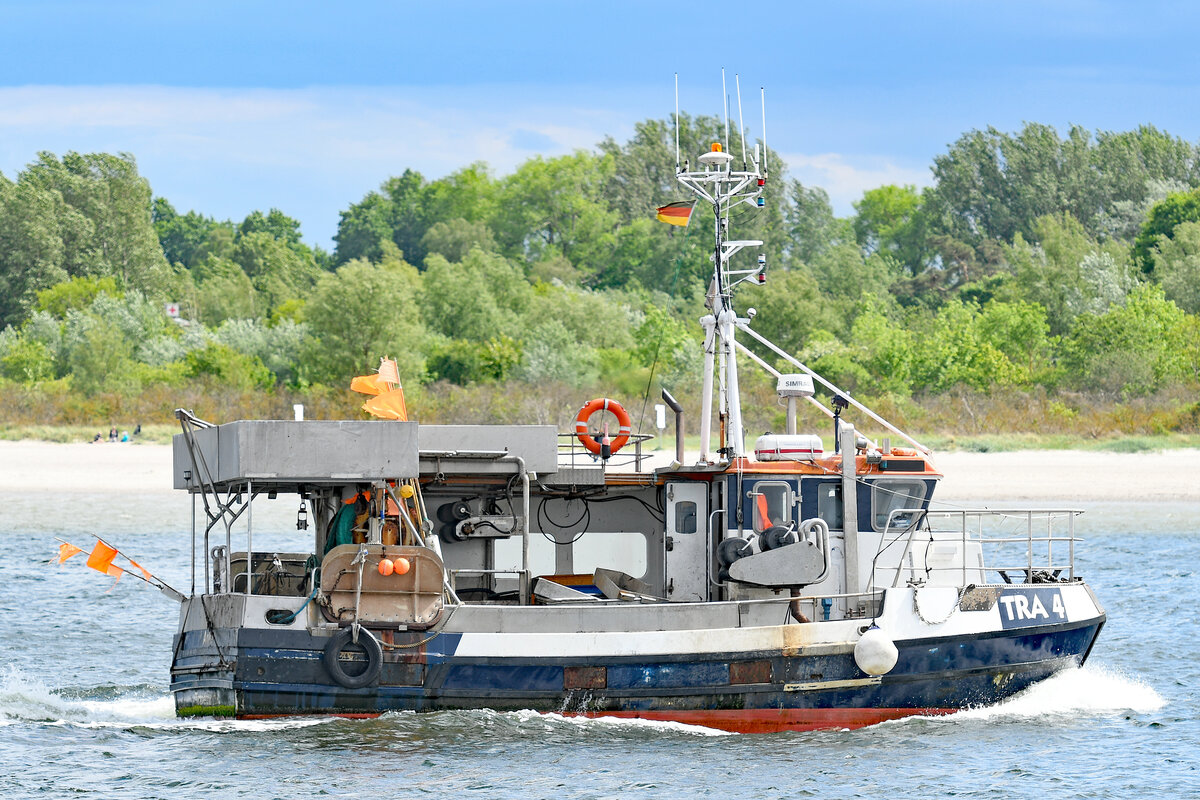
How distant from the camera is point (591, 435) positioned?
16281 mm

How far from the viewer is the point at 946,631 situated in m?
15.5

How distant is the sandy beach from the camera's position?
3831 centimetres

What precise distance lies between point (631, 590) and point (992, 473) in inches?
980

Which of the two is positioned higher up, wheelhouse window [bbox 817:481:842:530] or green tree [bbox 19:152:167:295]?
green tree [bbox 19:152:167:295]

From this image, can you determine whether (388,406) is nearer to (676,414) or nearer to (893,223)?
(676,414)

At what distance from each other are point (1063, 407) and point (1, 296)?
159 feet

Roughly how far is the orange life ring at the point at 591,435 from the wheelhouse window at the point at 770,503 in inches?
58.9

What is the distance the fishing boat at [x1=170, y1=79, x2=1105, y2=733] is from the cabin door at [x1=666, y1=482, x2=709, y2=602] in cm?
2

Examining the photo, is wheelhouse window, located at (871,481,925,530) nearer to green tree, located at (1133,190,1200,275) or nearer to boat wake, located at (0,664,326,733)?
boat wake, located at (0,664,326,733)

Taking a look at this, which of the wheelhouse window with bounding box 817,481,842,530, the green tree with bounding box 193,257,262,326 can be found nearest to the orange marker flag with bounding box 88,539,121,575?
the wheelhouse window with bounding box 817,481,842,530

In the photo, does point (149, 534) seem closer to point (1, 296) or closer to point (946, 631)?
point (946, 631)

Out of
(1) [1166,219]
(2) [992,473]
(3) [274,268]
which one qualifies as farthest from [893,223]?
(2) [992,473]

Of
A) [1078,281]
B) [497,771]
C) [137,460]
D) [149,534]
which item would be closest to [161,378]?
[137,460]

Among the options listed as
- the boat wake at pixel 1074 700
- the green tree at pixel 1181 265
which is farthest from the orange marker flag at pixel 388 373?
the green tree at pixel 1181 265
